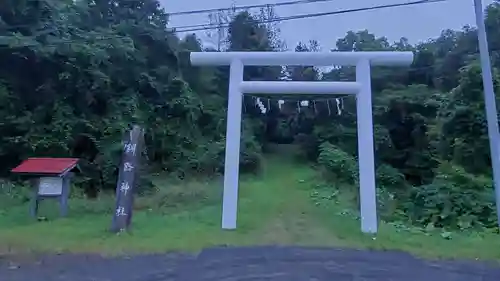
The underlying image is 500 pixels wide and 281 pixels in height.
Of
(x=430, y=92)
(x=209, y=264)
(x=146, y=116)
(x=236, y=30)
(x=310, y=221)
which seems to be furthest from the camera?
(x=236, y=30)

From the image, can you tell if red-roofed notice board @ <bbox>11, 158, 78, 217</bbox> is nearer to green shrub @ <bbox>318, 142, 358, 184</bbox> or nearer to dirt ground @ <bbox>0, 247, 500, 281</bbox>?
dirt ground @ <bbox>0, 247, 500, 281</bbox>

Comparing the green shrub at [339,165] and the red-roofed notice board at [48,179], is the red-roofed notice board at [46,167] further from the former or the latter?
the green shrub at [339,165]

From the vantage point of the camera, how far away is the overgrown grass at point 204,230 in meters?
6.58

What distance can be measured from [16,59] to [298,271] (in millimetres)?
12765

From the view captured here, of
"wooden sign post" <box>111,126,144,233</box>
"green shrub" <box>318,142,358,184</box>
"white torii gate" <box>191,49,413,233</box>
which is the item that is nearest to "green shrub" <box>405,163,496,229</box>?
"white torii gate" <box>191,49,413,233</box>

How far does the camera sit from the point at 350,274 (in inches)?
205

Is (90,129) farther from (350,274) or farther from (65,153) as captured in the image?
(350,274)

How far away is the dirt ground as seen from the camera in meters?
4.99

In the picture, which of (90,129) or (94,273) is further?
(90,129)

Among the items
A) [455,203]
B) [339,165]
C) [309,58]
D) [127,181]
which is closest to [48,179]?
[127,181]

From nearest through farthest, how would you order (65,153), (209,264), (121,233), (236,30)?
1. (209,264)
2. (121,233)
3. (65,153)
4. (236,30)

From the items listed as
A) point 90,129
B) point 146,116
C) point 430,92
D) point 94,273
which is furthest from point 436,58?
point 94,273

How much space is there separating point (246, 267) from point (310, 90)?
12.3 ft

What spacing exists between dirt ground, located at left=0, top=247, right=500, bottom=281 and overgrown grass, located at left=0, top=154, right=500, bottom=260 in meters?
0.52
